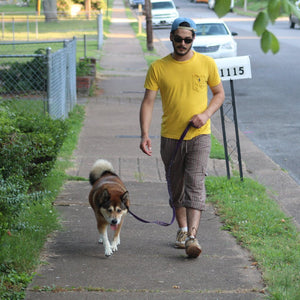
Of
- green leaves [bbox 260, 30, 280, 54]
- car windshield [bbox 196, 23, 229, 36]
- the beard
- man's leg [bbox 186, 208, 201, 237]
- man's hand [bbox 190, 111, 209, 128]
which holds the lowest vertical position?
man's leg [bbox 186, 208, 201, 237]

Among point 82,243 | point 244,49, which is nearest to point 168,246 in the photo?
point 82,243

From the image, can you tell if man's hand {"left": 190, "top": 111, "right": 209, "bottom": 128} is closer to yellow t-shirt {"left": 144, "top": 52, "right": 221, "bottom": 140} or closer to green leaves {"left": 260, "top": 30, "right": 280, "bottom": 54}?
yellow t-shirt {"left": 144, "top": 52, "right": 221, "bottom": 140}

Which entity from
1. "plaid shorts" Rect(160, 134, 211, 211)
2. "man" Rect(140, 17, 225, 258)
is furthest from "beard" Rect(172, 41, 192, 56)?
"plaid shorts" Rect(160, 134, 211, 211)

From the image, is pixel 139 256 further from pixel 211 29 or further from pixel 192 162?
pixel 211 29

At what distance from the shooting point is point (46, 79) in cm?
1033

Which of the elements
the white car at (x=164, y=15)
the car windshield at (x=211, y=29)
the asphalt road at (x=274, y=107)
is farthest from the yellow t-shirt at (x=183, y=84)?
the white car at (x=164, y=15)

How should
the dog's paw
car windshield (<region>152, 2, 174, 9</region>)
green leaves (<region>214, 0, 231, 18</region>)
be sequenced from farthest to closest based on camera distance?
car windshield (<region>152, 2, 174, 9</region>) → the dog's paw → green leaves (<region>214, 0, 231, 18</region>)

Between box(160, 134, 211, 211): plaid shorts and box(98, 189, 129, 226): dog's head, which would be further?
box(160, 134, 211, 211): plaid shorts

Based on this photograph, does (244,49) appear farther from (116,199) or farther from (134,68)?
(116,199)

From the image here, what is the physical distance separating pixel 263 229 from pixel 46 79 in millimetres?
5352

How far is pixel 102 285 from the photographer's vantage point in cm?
470

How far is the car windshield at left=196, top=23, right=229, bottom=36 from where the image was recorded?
22.6 meters

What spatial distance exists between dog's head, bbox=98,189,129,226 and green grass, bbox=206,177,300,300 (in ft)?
4.07

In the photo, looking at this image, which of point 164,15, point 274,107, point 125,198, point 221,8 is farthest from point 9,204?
point 164,15
